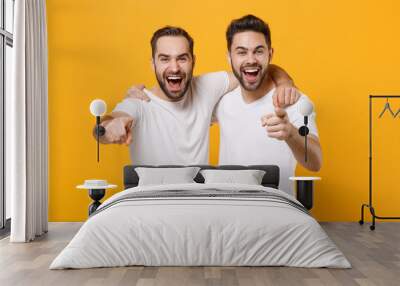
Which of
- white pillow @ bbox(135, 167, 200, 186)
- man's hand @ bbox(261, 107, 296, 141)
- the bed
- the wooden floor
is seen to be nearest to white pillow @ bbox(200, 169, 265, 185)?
white pillow @ bbox(135, 167, 200, 186)

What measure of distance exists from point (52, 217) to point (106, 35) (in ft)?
7.85

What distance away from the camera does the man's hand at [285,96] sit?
7055 millimetres

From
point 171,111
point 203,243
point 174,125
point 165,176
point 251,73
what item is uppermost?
point 251,73

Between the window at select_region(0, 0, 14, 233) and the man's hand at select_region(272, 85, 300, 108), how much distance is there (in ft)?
10.4

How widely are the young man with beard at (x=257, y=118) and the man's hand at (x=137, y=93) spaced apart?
929 millimetres

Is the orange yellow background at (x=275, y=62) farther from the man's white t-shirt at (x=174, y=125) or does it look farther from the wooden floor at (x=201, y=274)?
the wooden floor at (x=201, y=274)

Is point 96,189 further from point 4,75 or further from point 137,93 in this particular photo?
point 4,75

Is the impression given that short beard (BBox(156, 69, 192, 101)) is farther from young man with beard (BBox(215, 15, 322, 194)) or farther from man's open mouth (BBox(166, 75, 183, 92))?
young man with beard (BBox(215, 15, 322, 194))

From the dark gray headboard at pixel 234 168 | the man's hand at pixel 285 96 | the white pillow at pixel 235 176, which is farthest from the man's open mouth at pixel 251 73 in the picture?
the white pillow at pixel 235 176

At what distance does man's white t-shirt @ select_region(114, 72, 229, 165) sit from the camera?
23.0 ft

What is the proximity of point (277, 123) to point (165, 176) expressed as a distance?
1555 millimetres

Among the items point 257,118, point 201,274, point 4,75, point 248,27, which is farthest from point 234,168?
point 4,75

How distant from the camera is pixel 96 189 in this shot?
6664 millimetres

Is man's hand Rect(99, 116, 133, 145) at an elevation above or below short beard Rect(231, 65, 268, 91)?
below
